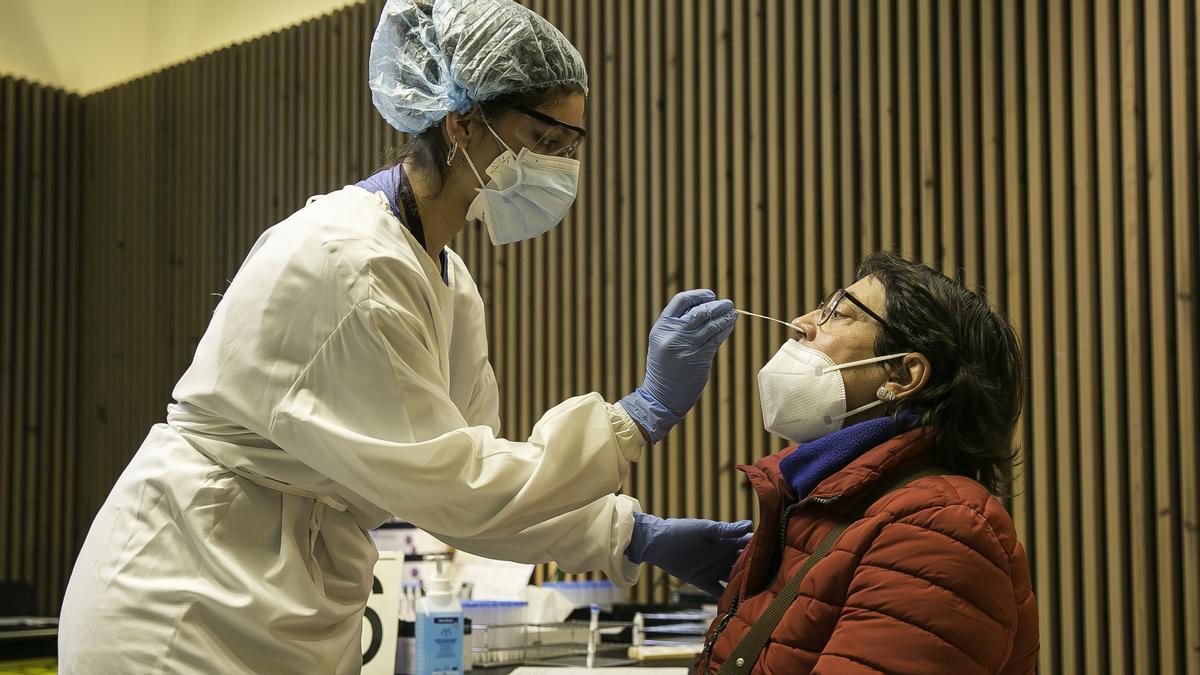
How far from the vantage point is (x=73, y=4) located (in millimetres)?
7395

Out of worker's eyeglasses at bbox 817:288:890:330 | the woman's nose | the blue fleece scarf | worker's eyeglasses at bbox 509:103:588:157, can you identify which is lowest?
the blue fleece scarf

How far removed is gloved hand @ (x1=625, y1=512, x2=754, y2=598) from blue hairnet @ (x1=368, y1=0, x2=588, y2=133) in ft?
2.71

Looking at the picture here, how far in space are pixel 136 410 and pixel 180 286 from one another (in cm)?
76

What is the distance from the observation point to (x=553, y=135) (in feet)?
6.77

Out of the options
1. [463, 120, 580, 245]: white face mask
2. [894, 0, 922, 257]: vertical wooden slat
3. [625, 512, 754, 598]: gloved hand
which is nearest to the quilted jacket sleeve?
[625, 512, 754, 598]: gloved hand

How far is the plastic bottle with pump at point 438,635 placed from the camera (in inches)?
102

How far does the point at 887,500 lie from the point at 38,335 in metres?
6.49

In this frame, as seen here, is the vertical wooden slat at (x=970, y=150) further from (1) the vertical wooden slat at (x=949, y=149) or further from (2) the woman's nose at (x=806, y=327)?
(2) the woman's nose at (x=806, y=327)

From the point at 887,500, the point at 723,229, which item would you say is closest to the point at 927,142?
the point at 723,229

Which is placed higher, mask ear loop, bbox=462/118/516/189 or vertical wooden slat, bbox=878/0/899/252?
vertical wooden slat, bbox=878/0/899/252

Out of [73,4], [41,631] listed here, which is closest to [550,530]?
[41,631]

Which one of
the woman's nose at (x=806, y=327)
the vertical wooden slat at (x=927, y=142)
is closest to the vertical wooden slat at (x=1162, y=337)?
the vertical wooden slat at (x=927, y=142)

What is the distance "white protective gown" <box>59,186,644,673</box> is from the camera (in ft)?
5.65

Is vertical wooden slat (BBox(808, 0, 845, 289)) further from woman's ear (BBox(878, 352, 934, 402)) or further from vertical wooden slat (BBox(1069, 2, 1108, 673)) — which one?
woman's ear (BBox(878, 352, 934, 402))
